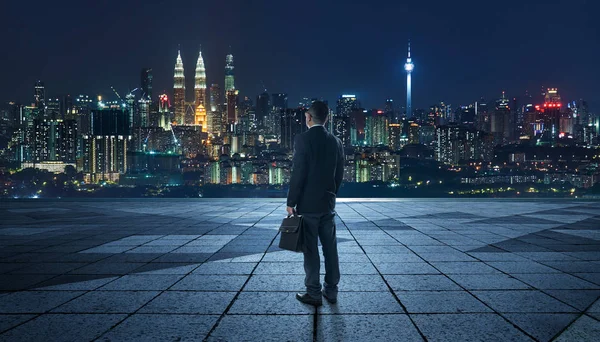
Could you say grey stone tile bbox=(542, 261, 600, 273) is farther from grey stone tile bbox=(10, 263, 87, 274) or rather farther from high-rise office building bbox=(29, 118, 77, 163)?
high-rise office building bbox=(29, 118, 77, 163)

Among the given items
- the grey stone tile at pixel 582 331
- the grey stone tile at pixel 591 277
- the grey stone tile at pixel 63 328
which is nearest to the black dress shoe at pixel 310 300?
the grey stone tile at pixel 63 328

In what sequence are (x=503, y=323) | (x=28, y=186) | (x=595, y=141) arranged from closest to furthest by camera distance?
(x=503, y=323)
(x=28, y=186)
(x=595, y=141)

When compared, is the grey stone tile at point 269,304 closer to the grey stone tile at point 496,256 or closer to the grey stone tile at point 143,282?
the grey stone tile at point 143,282

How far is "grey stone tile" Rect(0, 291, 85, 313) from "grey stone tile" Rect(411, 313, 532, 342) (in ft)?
11.5

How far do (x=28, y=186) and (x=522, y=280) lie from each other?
9921 centimetres

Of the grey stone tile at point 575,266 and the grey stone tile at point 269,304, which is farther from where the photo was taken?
the grey stone tile at point 575,266

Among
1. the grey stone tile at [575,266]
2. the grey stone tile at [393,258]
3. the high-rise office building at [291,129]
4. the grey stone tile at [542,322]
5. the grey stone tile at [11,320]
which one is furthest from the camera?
the high-rise office building at [291,129]

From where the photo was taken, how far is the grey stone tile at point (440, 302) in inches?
194

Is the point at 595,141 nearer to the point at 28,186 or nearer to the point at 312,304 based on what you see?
the point at 28,186

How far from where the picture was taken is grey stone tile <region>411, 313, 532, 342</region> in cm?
412

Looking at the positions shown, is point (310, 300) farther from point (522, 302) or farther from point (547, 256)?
point (547, 256)

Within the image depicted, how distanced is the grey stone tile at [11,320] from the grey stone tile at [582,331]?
450 cm

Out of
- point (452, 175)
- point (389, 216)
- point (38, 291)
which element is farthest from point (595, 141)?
point (38, 291)

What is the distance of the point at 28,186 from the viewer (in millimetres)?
91438
